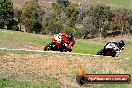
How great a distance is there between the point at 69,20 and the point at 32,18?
10707 mm

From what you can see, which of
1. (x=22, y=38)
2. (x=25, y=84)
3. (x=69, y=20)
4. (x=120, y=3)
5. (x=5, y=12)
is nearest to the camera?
(x=25, y=84)

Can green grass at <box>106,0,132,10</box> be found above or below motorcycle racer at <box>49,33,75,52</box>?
below

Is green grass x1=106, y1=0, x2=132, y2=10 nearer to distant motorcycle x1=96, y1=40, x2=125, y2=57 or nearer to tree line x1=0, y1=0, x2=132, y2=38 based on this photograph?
tree line x1=0, y1=0, x2=132, y2=38

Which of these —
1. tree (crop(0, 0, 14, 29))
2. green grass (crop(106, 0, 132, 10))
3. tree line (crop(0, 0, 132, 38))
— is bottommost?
green grass (crop(106, 0, 132, 10))

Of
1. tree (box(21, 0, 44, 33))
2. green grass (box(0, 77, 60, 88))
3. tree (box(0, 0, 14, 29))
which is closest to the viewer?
green grass (box(0, 77, 60, 88))

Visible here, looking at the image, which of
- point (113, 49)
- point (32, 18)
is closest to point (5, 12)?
point (32, 18)

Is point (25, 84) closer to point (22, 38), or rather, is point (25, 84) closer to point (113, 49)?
point (113, 49)

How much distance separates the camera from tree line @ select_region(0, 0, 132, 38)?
89963mm

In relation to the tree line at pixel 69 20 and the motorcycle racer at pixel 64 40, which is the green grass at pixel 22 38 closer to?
the motorcycle racer at pixel 64 40

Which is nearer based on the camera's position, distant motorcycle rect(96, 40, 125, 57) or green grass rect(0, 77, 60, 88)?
green grass rect(0, 77, 60, 88)

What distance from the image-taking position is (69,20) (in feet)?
328

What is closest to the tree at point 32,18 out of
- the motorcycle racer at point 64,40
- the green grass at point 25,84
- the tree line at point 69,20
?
the tree line at point 69,20


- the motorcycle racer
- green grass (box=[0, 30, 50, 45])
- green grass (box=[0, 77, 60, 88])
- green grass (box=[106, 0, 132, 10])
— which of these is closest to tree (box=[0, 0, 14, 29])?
green grass (box=[0, 30, 50, 45])

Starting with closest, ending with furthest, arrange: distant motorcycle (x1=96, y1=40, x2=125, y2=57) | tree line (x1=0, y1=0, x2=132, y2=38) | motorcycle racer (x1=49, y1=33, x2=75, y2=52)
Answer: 1. distant motorcycle (x1=96, y1=40, x2=125, y2=57)
2. motorcycle racer (x1=49, y1=33, x2=75, y2=52)
3. tree line (x1=0, y1=0, x2=132, y2=38)
